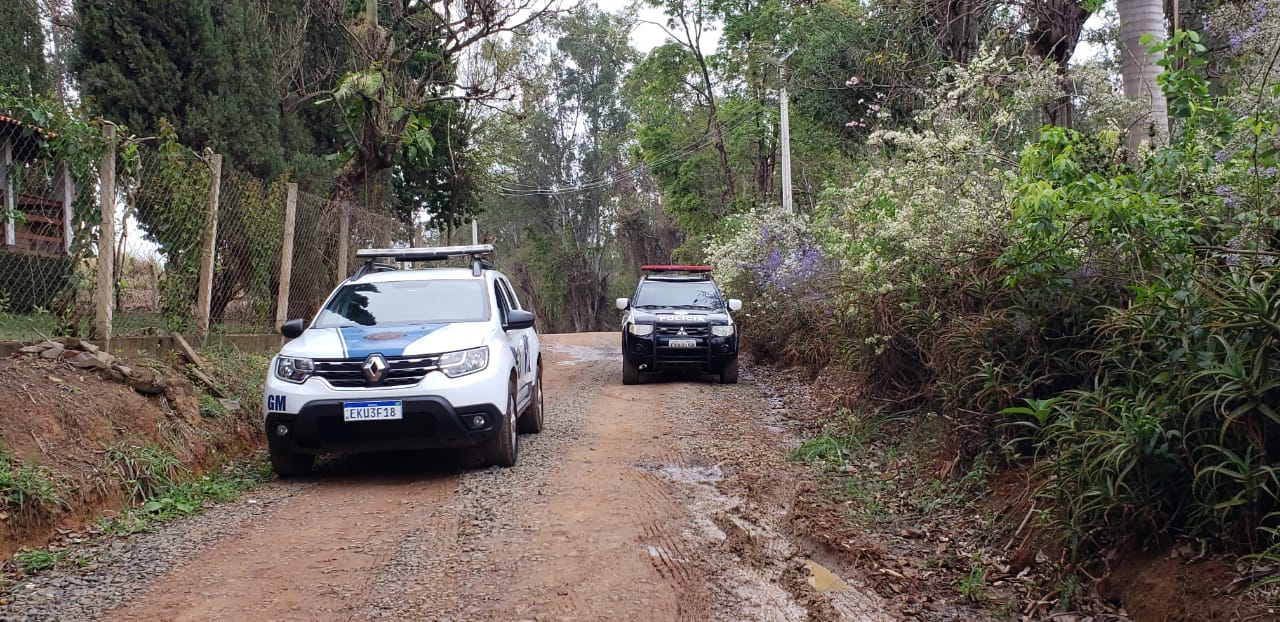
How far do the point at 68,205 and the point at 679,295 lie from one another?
332 inches

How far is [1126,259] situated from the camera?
5.69 metres

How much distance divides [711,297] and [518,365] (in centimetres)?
653

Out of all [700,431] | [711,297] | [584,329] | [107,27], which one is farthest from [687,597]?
[584,329]

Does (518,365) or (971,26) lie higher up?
(971,26)

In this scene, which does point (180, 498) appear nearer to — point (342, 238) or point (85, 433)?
point (85, 433)

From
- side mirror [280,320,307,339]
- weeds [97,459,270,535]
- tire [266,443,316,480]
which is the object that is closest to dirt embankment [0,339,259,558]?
weeds [97,459,270,535]

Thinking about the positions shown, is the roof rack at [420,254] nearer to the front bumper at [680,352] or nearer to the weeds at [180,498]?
the weeds at [180,498]

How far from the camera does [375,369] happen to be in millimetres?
6664

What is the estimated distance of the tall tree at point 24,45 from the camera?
677 inches

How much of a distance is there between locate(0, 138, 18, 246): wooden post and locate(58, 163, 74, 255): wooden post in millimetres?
361

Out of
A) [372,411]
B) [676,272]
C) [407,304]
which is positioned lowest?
[372,411]

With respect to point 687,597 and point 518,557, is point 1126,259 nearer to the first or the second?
point 687,597

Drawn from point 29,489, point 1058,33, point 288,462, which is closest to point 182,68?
point 288,462

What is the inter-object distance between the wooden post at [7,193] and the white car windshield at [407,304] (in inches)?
97.6
